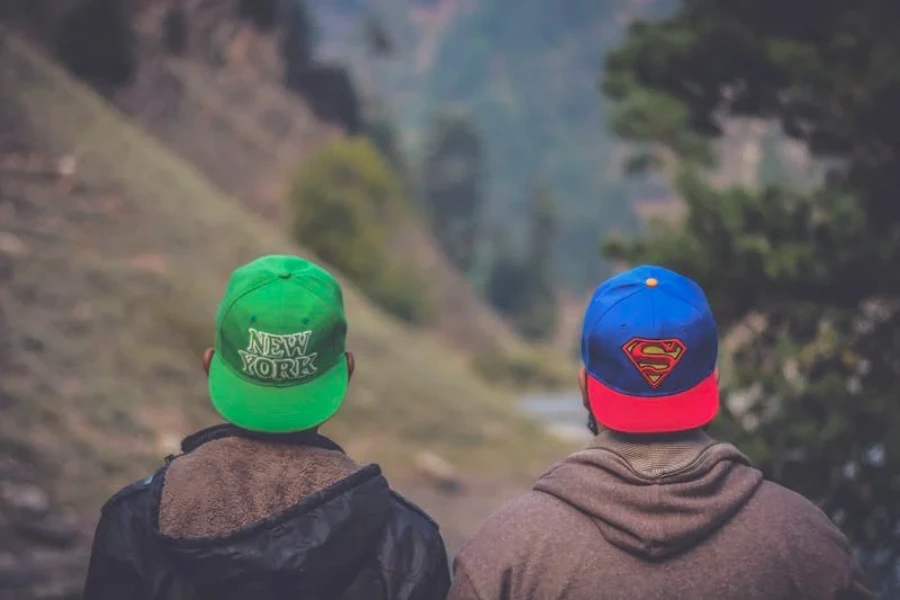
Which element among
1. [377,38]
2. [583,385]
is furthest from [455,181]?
[583,385]

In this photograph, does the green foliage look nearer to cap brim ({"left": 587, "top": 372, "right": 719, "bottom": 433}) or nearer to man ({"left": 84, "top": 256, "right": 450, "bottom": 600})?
man ({"left": 84, "top": 256, "right": 450, "bottom": 600})

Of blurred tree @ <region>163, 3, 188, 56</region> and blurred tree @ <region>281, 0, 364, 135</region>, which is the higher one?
blurred tree @ <region>163, 3, 188, 56</region>

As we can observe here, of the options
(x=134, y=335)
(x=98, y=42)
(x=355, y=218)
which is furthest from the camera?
(x=355, y=218)

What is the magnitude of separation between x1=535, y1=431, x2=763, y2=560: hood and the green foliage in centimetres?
4227

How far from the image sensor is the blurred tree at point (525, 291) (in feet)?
273

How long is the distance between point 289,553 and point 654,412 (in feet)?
3.13

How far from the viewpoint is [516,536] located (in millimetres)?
2803

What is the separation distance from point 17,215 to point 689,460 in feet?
78.9

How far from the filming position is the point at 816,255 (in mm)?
7578

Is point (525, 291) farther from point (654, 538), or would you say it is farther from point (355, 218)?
point (654, 538)

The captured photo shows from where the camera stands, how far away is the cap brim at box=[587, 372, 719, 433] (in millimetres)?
2914

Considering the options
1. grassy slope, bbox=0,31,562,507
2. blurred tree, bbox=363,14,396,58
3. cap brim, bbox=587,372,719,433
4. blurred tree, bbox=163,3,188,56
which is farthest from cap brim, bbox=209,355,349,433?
blurred tree, bbox=363,14,396,58

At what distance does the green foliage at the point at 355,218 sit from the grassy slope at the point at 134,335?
40.4 ft

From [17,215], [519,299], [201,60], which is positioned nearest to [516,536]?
[17,215]
